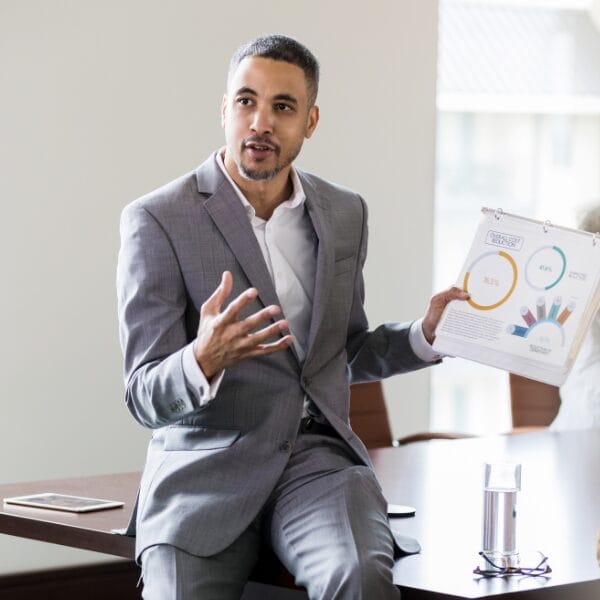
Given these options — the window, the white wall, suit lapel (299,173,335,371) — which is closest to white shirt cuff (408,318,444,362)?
suit lapel (299,173,335,371)

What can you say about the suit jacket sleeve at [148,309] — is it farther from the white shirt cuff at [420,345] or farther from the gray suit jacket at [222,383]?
the white shirt cuff at [420,345]

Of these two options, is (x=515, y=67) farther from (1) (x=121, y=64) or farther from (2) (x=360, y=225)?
(2) (x=360, y=225)

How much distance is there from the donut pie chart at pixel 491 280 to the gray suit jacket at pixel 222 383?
340 millimetres

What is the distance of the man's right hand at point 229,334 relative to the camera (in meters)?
2.19

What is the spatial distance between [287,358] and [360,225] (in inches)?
17.6

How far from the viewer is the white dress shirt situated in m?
2.65

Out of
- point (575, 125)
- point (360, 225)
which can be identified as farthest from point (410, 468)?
point (575, 125)

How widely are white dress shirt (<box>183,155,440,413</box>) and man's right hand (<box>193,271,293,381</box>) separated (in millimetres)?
387

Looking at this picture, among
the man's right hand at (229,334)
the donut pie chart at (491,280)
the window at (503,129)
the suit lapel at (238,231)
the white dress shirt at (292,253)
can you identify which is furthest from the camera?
the window at (503,129)

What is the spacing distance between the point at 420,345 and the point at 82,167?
211 centimetres

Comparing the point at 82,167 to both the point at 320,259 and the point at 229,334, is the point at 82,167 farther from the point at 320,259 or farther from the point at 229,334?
the point at 229,334

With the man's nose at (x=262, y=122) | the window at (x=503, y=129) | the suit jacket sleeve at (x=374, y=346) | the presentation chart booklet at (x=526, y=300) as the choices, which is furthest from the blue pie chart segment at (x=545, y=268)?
the window at (x=503, y=129)

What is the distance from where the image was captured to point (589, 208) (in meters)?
4.41

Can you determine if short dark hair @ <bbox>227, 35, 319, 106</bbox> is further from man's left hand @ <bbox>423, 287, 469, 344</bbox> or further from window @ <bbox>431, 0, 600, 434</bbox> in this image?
window @ <bbox>431, 0, 600, 434</bbox>
